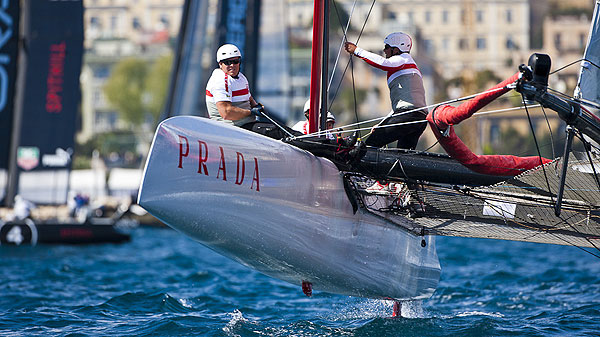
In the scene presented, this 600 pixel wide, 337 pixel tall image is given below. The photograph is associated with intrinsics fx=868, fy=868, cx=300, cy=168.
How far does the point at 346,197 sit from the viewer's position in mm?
5250

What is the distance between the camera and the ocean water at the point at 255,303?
17.4ft

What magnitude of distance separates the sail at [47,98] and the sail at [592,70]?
10.4 metres

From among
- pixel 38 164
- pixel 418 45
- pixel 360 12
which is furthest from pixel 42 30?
pixel 360 12

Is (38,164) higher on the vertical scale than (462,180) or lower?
lower

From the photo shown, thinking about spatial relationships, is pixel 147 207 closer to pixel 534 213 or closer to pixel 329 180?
pixel 329 180

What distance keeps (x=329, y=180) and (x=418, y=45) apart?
154ft

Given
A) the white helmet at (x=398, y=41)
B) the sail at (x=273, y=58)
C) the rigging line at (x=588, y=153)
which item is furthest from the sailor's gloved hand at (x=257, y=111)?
the sail at (x=273, y=58)

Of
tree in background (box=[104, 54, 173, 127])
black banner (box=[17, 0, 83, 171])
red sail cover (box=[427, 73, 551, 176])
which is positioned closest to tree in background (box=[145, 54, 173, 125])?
tree in background (box=[104, 54, 173, 127])

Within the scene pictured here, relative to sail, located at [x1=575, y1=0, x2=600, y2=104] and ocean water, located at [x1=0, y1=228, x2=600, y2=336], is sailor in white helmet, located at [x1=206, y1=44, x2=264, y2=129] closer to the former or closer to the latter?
ocean water, located at [x1=0, y1=228, x2=600, y2=336]

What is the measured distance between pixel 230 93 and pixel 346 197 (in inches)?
37.1

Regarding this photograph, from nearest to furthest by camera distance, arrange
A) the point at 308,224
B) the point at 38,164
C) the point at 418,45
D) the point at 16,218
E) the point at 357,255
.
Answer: the point at 308,224 → the point at 357,255 → the point at 16,218 → the point at 38,164 → the point at 418,45

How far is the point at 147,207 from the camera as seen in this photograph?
438cm

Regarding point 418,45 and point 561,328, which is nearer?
point 561,328

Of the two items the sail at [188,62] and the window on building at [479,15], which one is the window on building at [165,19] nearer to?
the window on building at [479,15]
